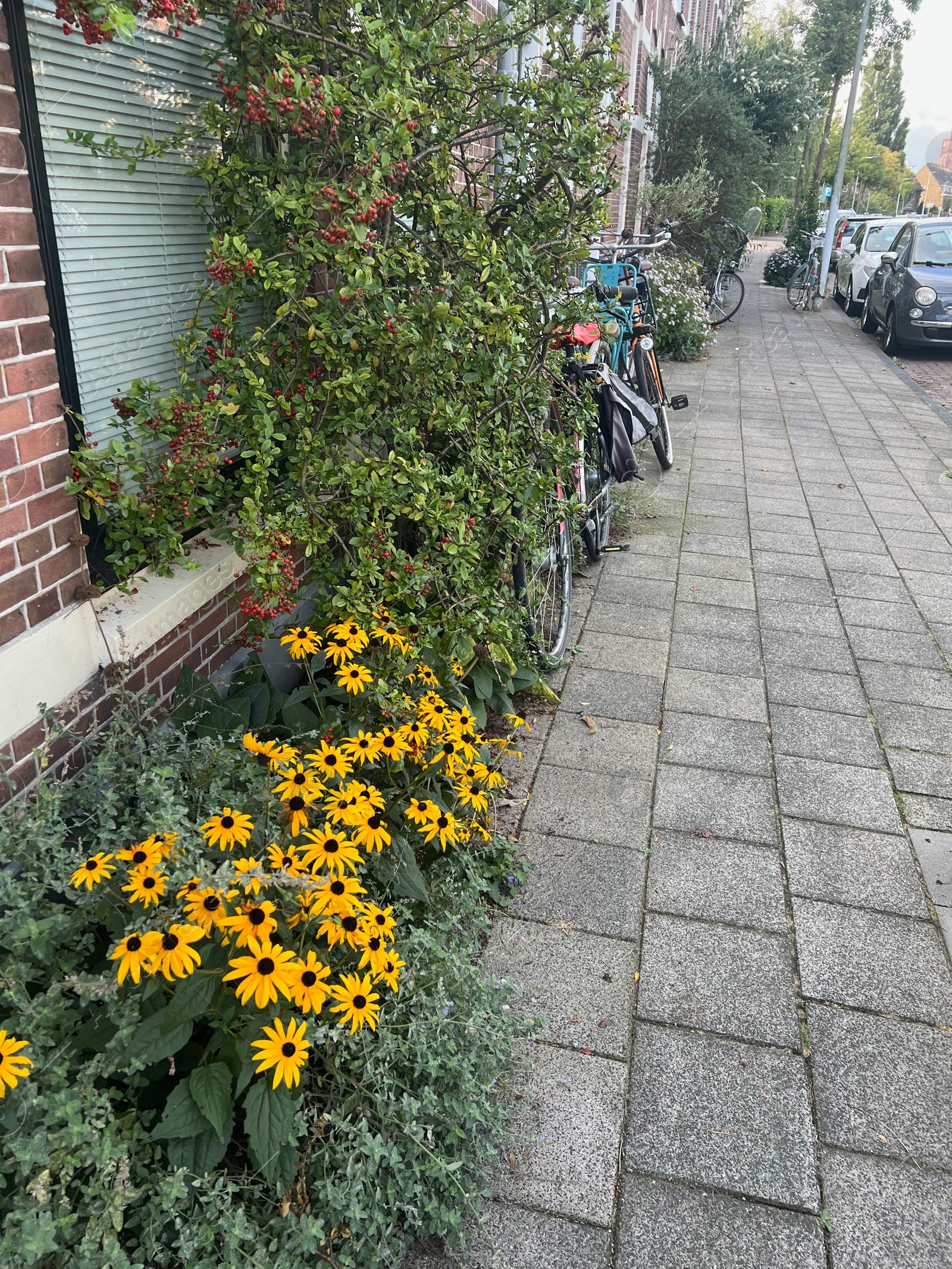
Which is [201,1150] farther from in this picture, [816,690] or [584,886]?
[816,690]

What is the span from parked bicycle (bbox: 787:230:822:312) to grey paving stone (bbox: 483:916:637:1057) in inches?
695

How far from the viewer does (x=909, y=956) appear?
2820mm

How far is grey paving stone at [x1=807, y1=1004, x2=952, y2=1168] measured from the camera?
88.4 inches

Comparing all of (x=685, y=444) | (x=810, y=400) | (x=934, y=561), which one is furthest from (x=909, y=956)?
(x=810, y=400)

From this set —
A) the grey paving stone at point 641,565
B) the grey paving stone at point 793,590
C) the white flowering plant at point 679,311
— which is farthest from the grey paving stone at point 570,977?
the white flowering plant at point 679,311

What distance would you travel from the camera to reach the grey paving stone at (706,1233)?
6.47ft

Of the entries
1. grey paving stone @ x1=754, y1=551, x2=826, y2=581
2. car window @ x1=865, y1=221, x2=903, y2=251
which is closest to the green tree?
car window @ x1=865, y1=221, x2=903, y2=251

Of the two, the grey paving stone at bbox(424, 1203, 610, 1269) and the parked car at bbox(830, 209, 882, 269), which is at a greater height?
the parked car at bbox(830, 209, 882, 269)

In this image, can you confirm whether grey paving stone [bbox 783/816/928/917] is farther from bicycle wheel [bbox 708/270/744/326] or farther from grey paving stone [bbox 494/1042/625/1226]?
bicycle wheel [bbox 708/270/744/326]

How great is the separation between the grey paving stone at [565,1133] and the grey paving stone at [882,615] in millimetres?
3290

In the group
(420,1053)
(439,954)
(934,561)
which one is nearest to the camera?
(420,1053)

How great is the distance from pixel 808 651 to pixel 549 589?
4.24ft

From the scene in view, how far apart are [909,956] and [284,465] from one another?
258cm

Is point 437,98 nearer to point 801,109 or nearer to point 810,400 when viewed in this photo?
point 810,400
